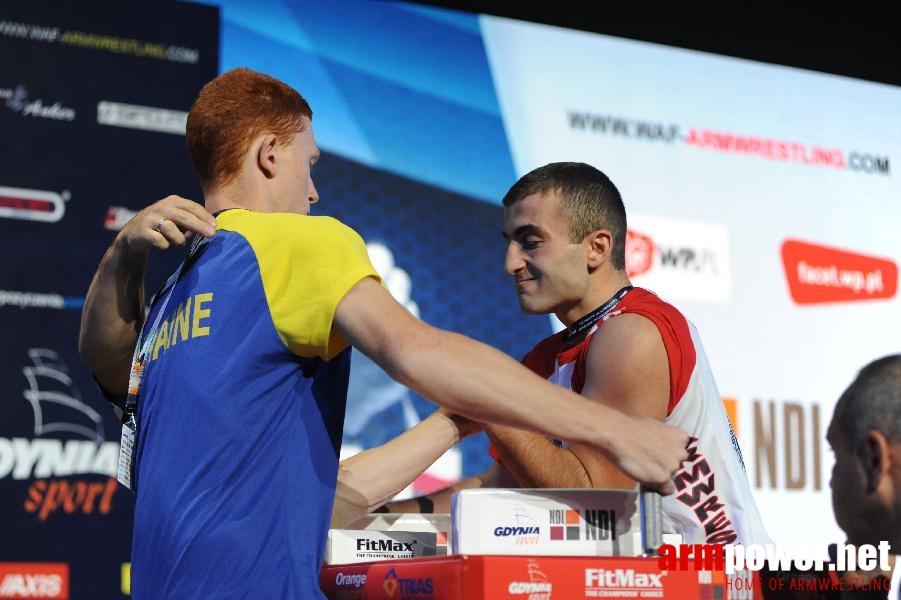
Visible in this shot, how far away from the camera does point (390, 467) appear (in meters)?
2.04

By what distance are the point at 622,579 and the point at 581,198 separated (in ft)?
4.03

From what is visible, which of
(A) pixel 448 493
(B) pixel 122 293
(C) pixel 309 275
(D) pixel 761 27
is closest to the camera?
(C) pixel 309 275

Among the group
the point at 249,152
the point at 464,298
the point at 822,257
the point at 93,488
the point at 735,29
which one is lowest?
the point at 93,488

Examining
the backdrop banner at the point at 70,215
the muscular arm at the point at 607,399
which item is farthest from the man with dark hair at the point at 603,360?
→ the backdrop banner at the point at 70,215

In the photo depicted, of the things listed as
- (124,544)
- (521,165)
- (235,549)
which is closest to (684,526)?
(235,549)

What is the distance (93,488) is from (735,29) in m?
3.45

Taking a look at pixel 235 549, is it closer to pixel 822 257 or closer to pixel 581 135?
pixel 581 135

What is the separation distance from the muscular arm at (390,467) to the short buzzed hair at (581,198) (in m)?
0.56

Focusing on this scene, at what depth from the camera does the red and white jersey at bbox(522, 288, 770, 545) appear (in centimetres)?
210

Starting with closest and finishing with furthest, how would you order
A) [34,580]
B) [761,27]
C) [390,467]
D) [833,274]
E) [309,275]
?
[309,275], [390,467], [34,580], [833,274], [761,27]

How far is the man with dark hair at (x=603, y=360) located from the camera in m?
1.94

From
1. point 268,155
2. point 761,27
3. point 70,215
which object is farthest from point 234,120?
point 761,27

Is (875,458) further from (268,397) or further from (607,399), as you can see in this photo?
(268,397)

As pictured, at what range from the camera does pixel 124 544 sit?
12.4ft
